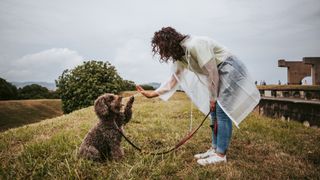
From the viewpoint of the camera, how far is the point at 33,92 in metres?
57.2

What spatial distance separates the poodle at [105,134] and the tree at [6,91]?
52245 mm

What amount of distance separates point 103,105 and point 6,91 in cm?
5307

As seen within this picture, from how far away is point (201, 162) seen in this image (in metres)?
4.28

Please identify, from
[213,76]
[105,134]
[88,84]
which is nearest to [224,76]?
[213,76]

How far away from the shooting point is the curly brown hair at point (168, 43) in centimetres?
418

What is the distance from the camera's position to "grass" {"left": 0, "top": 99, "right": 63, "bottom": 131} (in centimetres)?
3991

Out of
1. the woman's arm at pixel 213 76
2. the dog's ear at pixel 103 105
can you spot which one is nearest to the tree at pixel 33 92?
the dog's ear at pixel 103 105

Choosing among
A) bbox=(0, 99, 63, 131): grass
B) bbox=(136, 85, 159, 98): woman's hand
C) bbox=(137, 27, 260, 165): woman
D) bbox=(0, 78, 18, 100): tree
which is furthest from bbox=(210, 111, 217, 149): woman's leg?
bbox=(0, 78, 18, 100): tree

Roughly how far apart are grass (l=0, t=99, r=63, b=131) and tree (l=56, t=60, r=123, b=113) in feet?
39.3

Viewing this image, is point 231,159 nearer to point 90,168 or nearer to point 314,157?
point 314,157

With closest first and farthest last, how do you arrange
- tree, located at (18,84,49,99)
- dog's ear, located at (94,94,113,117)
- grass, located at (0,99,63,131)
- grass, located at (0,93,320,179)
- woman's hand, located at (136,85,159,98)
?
grass, located at (0,93,320,179)
dog's ear, located at (94,94,113,117)
woman's hand, located at (136,85,159,98)
grass, located at (0,99,63,131)
tree, located at (18,84,49,99)

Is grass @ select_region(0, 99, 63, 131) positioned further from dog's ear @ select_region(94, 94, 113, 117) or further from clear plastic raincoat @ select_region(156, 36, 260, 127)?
clear plastic raincoat @ select_region(156, 36, 260, 127)

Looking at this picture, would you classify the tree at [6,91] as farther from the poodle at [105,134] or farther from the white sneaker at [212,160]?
the white sneaker at [212,160]

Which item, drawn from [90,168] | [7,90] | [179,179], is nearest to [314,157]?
[179,179]
